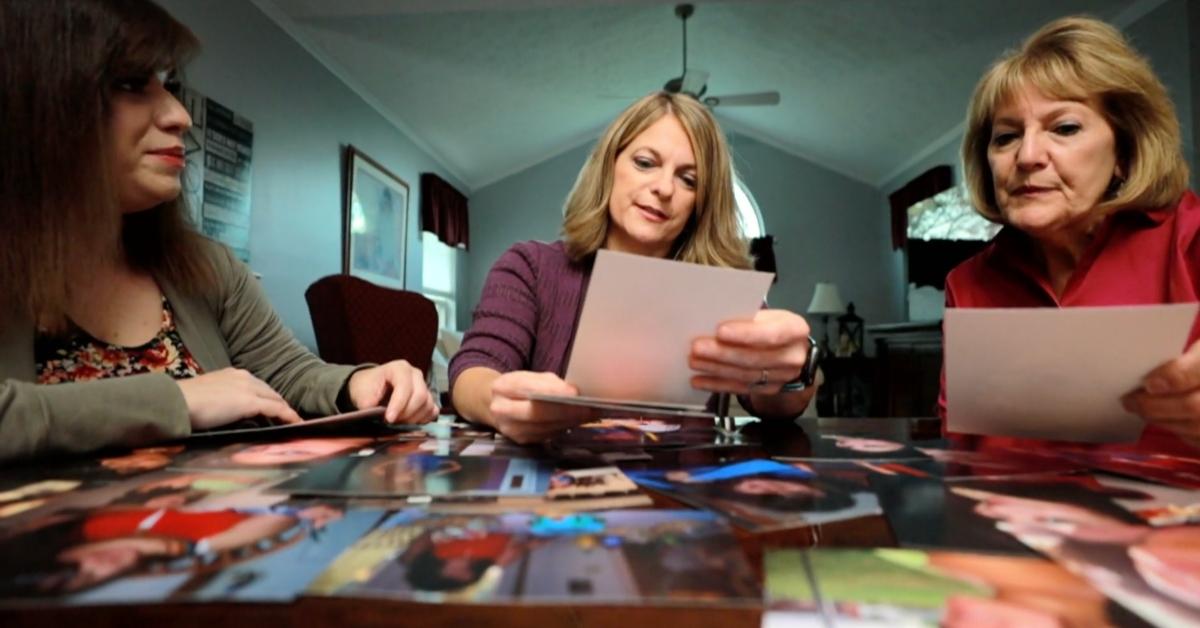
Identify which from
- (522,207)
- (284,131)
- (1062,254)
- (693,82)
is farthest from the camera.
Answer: (522,207)

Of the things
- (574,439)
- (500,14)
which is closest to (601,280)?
(574,439)

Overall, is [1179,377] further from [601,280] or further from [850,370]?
[850,370]

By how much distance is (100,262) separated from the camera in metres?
0.93

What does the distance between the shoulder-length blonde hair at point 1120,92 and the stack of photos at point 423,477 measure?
3.28 feet

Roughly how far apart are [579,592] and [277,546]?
168mm

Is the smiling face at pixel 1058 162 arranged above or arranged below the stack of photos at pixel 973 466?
above

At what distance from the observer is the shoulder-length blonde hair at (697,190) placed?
1.25m

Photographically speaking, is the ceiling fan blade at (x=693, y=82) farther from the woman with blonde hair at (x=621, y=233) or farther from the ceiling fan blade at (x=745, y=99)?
the woman with blonde hair at (x=621, y=233)

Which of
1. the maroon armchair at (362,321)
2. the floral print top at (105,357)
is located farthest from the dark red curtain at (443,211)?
the floral print top at (105,357)

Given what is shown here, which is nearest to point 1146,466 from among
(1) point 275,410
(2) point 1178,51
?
(1) point 275,410

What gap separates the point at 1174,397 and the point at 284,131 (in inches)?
139

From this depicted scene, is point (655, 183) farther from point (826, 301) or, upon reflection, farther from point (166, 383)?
point (826, 301)

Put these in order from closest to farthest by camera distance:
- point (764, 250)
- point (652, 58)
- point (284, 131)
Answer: point (284, 131) < point (652, 58) < point (764, 250)

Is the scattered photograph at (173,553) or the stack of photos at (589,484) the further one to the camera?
the stack of photos at (589,484)
